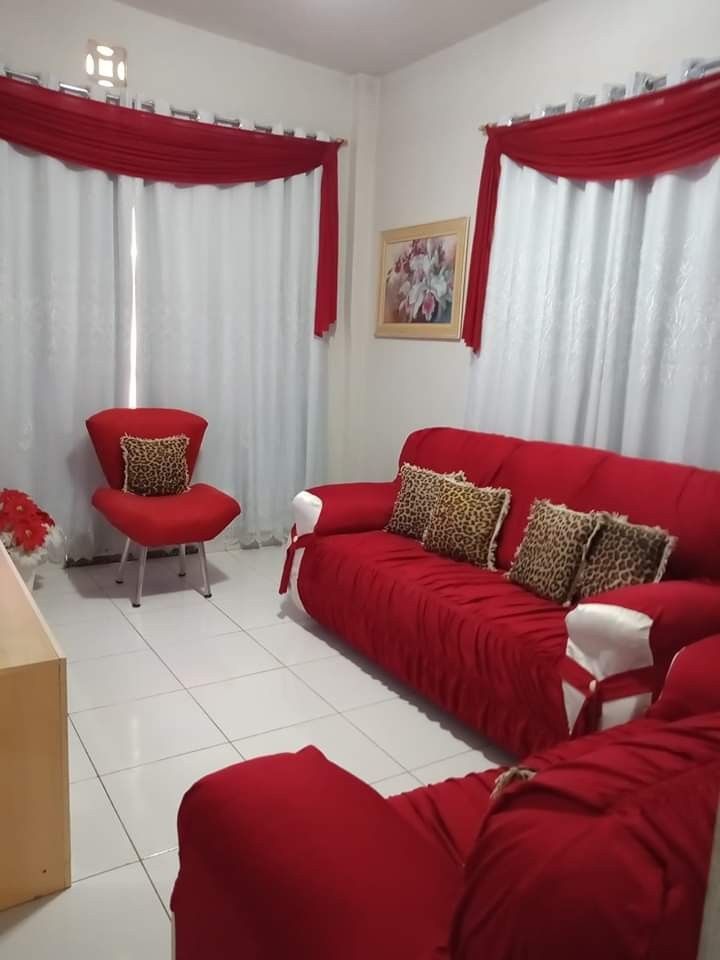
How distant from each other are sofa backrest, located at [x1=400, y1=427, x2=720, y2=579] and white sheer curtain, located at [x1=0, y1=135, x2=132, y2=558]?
68.1 inches

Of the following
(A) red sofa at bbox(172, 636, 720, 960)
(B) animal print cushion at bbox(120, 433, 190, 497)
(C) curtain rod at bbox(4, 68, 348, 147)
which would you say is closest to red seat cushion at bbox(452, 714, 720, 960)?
(A) red sofa at bbox(172, 636, 720, 960)

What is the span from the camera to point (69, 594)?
145 inches

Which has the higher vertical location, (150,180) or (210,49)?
(210,49)

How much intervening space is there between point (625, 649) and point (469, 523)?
3.65 feet

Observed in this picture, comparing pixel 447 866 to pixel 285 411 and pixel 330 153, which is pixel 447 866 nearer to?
pixel 285 411

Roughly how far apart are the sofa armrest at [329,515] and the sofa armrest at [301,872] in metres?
2.01

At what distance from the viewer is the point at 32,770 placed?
1.67m

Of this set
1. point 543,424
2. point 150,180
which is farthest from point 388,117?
point 543,424

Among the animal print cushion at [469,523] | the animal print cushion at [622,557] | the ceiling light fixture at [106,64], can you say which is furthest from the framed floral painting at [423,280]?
the animal print cushion at [622,557]

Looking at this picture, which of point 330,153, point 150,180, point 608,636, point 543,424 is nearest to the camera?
point 608,636

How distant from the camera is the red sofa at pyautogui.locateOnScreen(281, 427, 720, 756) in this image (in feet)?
6.56

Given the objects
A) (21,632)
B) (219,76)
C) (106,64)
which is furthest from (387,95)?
(21,632)

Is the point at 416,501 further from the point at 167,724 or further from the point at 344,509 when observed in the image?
the point at 167,724

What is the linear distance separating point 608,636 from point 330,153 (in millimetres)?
3443
